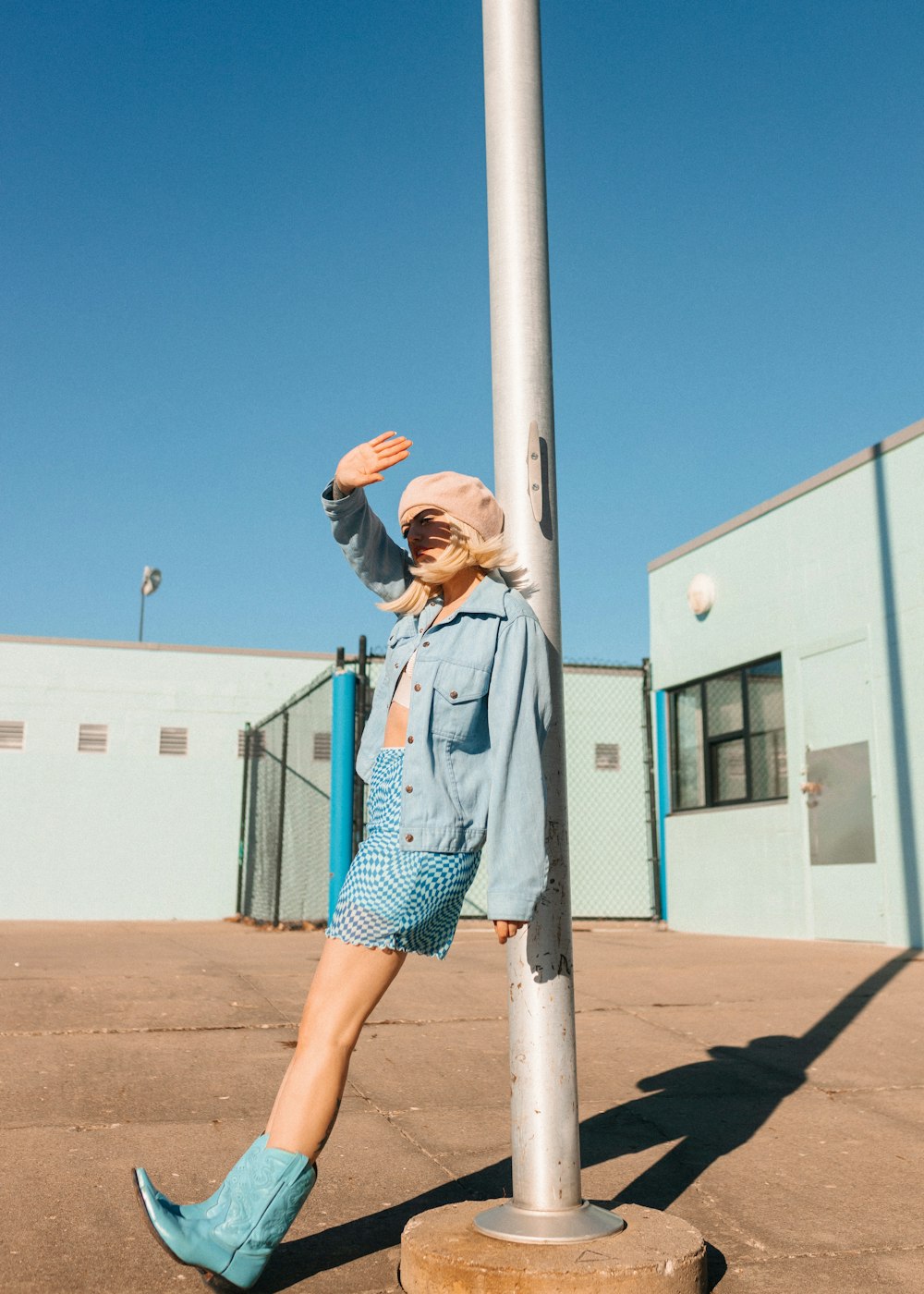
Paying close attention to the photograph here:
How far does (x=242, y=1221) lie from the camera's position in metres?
2.30

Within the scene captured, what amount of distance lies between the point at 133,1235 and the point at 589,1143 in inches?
57.4

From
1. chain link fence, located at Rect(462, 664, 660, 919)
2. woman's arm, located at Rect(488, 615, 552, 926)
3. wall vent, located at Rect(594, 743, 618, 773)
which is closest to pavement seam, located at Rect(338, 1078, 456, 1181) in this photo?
woman's arm, located at Rect(488, 615, 552, 926)

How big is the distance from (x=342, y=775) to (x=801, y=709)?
14.6 ft

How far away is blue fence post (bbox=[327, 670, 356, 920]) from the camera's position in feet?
36.7

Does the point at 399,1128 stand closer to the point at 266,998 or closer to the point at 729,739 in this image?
the point at 266,998

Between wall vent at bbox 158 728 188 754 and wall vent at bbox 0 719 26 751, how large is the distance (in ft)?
6.63

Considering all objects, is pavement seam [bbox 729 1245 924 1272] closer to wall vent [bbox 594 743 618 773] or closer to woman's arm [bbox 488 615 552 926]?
woman's arm [bbox 488 615 552 926]

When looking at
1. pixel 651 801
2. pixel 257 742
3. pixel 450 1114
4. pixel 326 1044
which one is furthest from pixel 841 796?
pixel 257 742

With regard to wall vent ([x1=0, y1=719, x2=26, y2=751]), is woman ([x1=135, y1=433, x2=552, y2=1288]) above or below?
below

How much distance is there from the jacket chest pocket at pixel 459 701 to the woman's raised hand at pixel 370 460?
499mm

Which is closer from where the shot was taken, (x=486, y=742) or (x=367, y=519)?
(x=486, y=742)

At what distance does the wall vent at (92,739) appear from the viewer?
17484 millimetres

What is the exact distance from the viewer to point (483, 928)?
12.5 metres

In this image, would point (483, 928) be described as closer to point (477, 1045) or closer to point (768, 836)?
point (768, 836)
